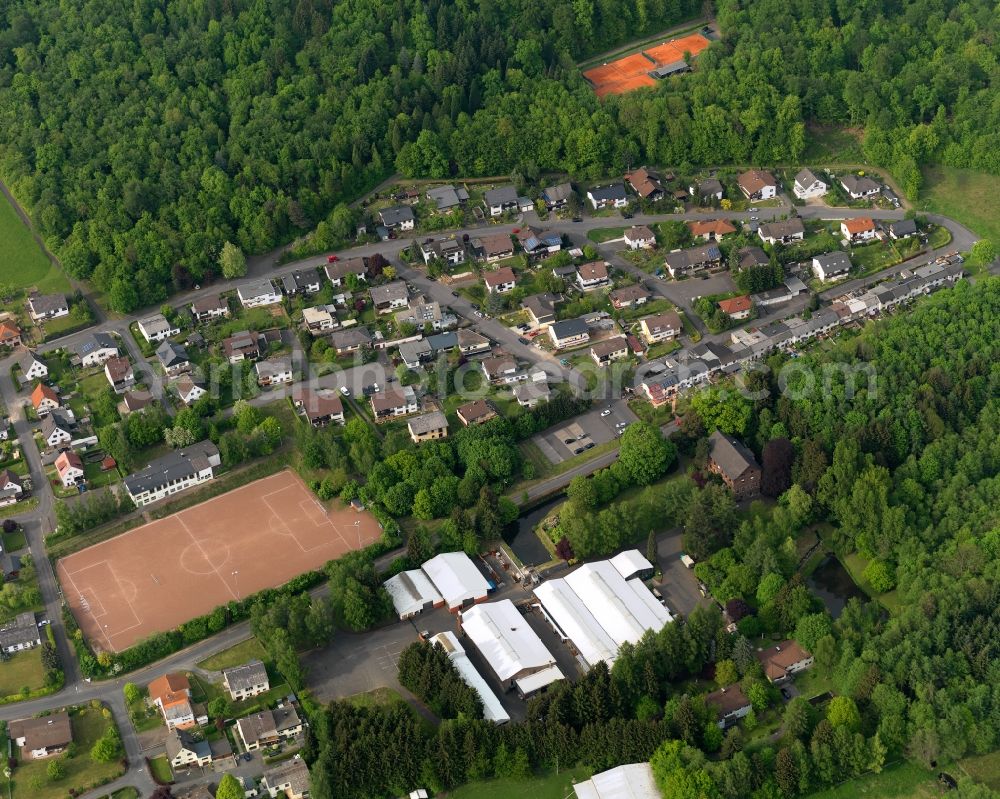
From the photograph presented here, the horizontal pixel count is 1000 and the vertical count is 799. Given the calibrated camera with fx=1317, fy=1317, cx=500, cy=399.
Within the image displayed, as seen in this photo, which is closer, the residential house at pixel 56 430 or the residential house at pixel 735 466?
the residential house at pixel 735 466

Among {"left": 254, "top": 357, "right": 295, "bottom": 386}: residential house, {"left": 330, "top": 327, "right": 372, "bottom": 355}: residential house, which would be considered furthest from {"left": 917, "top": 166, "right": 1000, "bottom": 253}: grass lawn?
{"left": 254, "top": 357, "right": 295, "bottom": 386}: residential house

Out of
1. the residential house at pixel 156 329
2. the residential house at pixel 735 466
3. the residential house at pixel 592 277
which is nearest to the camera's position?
the residential house at pixel 735 466

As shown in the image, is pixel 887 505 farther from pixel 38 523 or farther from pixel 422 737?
pixel 38 523

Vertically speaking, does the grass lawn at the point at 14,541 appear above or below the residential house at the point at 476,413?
above

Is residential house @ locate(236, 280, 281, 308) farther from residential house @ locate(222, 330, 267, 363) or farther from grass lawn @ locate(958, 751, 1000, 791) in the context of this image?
grass lawn @ locate(958, 751, 1000, 791)

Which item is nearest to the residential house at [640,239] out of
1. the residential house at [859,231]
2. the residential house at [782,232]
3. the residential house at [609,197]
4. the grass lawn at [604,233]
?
the grass lawn at [604,233]

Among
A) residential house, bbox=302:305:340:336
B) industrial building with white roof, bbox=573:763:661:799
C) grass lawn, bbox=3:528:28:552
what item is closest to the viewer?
industrial building with white roof, bbox=573:763:661:799

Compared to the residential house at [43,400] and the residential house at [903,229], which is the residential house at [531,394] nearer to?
the residential house at [43,400]

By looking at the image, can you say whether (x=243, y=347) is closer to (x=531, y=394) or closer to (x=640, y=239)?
(x=531, y=394)
